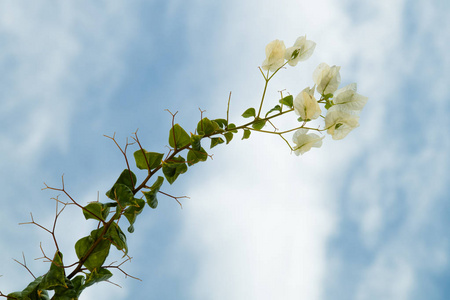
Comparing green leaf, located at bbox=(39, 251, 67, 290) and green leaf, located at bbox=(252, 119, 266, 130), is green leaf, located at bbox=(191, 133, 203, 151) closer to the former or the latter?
green leaf, located at bbox=(252, 119, 266, 130)

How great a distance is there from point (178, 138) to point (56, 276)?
0.76ft

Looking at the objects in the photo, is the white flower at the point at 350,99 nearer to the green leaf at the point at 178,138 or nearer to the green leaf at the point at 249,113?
the green leaf at the point at 249,113

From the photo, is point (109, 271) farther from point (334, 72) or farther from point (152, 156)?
point (334, 72)

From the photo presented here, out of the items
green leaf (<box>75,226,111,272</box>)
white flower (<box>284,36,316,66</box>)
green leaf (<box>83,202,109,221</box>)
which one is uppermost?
white flower (<box>284,36,316,66</box>)

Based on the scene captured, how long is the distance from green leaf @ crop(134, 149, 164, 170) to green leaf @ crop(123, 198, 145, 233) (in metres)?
0.06

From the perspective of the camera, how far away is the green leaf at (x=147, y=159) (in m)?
0.53

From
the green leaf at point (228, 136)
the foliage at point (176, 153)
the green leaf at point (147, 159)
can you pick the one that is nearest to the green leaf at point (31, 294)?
the foliage at point (176, 153)

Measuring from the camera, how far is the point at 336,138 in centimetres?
56

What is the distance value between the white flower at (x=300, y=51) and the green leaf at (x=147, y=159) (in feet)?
0.80

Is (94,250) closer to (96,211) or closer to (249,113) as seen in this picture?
(96,211)

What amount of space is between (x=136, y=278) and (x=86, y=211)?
4.2 inches

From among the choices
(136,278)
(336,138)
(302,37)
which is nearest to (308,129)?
(336,138)

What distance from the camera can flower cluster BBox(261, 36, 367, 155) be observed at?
538 mm

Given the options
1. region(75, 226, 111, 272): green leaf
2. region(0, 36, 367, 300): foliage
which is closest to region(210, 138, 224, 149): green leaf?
region(0, 36, 367, 300): foliage
